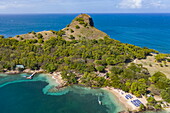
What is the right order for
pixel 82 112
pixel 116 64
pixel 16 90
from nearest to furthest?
pixel 82 112
pixel 16 90
pixel 116 64

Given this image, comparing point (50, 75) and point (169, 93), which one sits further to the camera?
point (50, 75)

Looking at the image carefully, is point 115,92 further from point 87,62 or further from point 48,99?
point 48,99

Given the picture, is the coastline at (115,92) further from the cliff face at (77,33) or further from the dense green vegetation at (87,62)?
the cliff face at (77,33)

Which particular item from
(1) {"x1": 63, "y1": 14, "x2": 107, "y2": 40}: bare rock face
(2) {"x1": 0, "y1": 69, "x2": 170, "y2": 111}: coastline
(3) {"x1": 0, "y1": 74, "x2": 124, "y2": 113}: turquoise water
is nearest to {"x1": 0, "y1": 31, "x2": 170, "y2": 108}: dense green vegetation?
(2) {"x1": 0, "y1": 69, "x2": 170, "y2": 111}: coastline

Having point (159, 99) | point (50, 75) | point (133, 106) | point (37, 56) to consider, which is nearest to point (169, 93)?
point (159, 99)

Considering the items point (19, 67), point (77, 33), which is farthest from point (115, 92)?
point (77, 33)

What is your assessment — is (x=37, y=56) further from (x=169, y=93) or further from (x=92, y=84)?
(x=169, y=93)

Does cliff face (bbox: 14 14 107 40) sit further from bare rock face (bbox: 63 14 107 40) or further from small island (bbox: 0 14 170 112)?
small island (bbox: 0 14 170 112)
